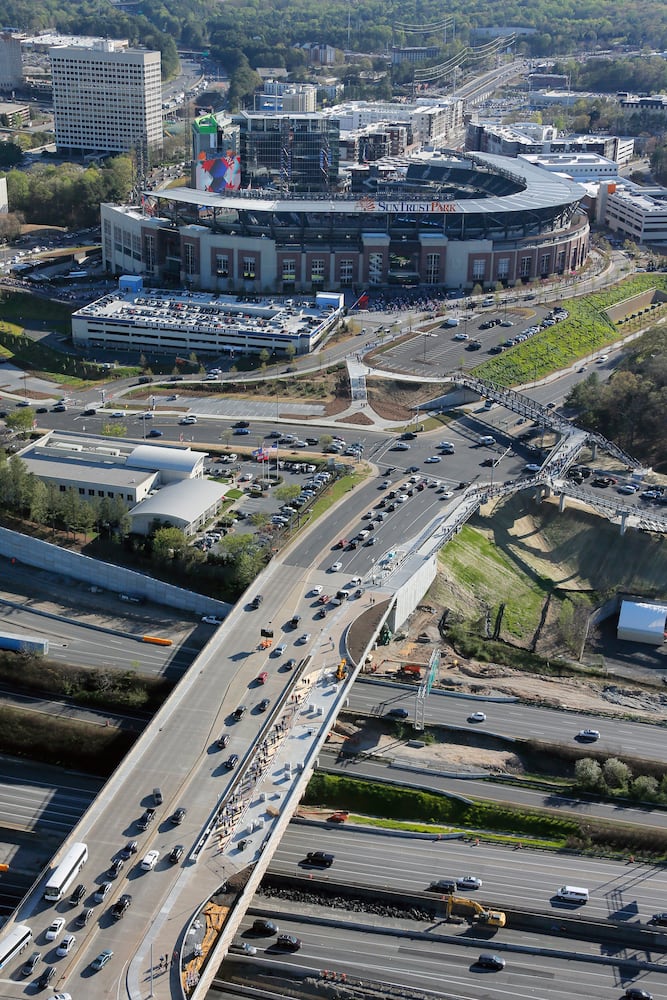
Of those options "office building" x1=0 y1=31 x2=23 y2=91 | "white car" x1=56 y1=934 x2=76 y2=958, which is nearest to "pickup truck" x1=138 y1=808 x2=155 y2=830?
"white car" x1=56 y1=934 x2=76 y2=958

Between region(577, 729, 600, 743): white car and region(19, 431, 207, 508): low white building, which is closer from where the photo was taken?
region(577, 729, 600, 743): white car

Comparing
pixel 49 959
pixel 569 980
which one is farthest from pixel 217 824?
pixel 569 980

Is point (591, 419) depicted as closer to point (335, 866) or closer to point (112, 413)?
point (112, 413)

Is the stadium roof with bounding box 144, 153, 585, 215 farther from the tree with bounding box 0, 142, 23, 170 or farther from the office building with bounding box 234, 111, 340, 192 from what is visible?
the tree with bounding box 0, 142, 23, 170

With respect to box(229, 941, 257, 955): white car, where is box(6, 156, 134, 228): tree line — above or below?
above

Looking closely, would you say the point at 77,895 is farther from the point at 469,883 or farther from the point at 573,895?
the point at 573,895

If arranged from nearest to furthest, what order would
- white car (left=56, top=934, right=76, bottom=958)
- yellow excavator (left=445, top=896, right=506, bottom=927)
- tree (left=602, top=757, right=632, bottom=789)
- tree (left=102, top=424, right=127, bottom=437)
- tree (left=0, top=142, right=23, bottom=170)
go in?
white car (left=56, top=934, right=76, bottom=958) → yellow excavator (left=445, top=896, right=506, bottom=927) → tree (left=602, top=757, right=632, bottom=789) → tree (left=102, top=424, right=127, bottom=437) → tree (left=0, top=142, right=23, bottom=170)
